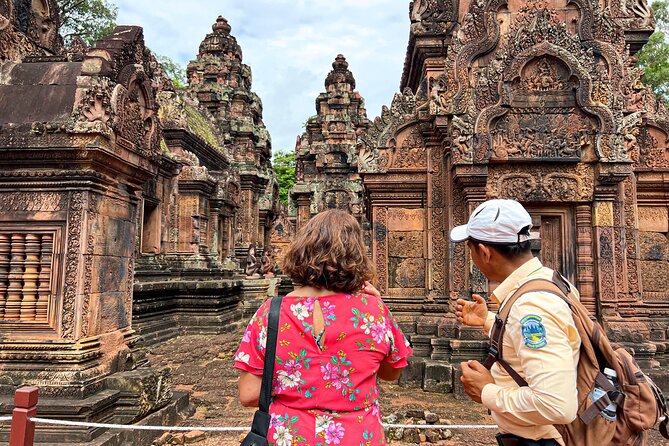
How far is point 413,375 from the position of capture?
254 inches

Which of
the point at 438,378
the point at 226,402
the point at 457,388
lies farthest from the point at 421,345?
the point at 226,402

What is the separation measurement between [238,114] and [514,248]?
2243cm

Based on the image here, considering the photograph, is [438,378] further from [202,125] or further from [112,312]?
[202,125]

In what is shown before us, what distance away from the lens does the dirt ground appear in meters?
4.46

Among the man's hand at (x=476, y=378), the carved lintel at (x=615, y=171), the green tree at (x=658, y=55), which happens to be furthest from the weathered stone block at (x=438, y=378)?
the green tree at (x=658, y=55)

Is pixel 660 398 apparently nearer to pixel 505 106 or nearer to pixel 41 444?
pixel 41 444

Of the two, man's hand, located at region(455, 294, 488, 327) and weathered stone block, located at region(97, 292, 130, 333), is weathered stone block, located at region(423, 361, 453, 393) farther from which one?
man's hand, located at region(455, 294, 488, 327)

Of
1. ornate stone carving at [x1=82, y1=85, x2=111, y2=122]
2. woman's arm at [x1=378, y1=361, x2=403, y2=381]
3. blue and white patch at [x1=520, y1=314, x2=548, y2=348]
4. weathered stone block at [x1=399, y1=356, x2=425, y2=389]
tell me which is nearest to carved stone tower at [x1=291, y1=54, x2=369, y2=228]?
weathered stone block at [x1=399, y1=356, x2=425, y2=389]

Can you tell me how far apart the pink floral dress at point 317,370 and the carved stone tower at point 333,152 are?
16751 millimetres

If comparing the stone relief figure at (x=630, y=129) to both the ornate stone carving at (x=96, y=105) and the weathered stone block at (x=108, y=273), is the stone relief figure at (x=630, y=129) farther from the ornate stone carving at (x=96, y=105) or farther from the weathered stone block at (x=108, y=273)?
the weathered stone block at (x=108, y=273)

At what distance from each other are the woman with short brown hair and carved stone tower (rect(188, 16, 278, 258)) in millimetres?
18599

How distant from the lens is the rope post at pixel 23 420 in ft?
8.62

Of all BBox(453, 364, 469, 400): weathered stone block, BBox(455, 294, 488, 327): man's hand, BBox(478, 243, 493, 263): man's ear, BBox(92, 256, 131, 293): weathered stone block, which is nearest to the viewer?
BBox(478, 243, 493, 263): man's ear

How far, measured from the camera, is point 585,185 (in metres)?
6.70
